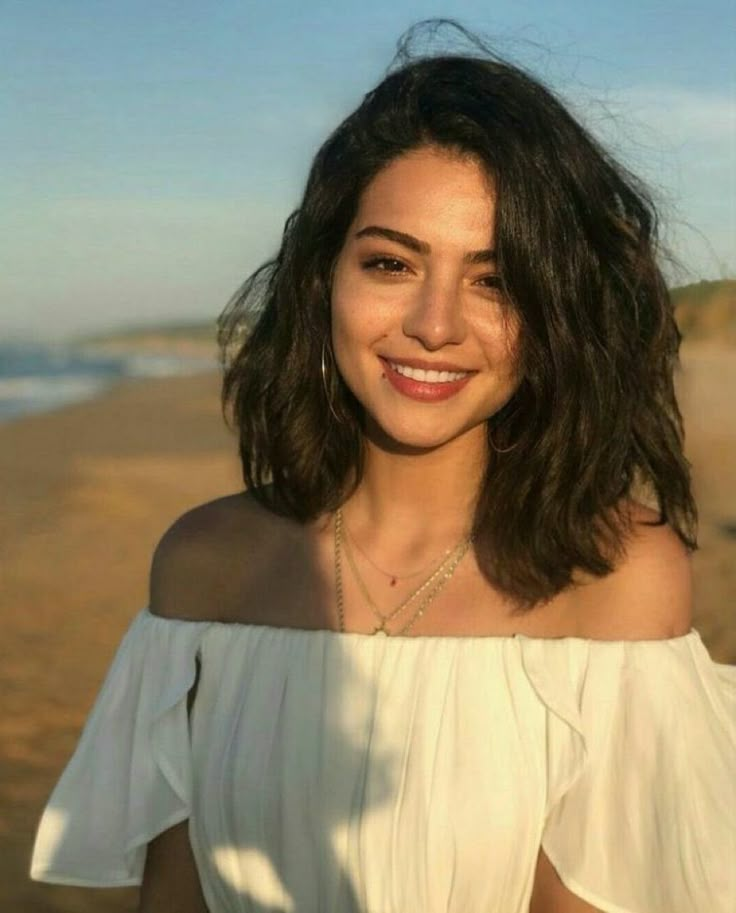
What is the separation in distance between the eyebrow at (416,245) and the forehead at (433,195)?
0.05ft

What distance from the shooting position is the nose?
2938 mm

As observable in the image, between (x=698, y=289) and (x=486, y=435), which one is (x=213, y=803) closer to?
(x=486, y=435)

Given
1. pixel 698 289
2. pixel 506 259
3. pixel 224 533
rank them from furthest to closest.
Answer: pixel 698 289, pixel 224 533, pixel 506 259

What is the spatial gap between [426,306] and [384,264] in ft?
0.54

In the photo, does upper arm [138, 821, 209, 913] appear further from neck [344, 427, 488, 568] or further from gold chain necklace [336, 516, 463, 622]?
neck [344, 427, 488, 568]

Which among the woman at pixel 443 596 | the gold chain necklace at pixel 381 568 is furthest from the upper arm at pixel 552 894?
the gold chain necklace at pixel 381 568

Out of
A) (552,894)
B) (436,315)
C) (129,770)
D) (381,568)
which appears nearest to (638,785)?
(552,894)

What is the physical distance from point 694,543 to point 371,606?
0.70 meters

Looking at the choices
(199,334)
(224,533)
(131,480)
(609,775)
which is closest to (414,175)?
(224,533)

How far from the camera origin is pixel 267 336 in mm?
3557

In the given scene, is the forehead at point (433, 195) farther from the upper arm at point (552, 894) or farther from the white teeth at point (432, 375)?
the upper arm at point (552, 894)

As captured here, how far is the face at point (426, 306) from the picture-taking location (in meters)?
2.96

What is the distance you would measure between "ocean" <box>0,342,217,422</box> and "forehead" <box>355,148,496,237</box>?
19.8 metres

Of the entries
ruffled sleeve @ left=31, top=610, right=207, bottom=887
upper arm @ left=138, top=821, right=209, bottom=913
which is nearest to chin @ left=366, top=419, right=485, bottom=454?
ruffled sleeve @ left=31, top=610, right=207, bottom=887
